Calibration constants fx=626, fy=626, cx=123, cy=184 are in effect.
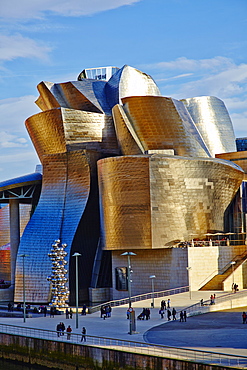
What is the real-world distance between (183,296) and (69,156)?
54.9ft

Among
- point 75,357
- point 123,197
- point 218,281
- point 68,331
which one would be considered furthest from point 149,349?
point 123,197

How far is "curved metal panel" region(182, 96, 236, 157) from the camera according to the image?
205 ft

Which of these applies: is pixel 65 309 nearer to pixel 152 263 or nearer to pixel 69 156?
pixel 152 263

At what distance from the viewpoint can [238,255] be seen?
4988 cm

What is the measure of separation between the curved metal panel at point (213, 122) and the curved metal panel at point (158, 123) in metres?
9.47

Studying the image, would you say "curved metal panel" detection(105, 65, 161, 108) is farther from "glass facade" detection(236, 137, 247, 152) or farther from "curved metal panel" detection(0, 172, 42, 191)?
"glass facade" detection(236, 137, 247, 152)

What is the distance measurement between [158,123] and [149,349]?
29.7 m

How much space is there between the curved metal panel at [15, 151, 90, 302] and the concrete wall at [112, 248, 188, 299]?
517 cm

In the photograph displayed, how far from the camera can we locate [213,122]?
6312cm

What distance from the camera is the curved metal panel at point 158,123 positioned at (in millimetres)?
52250

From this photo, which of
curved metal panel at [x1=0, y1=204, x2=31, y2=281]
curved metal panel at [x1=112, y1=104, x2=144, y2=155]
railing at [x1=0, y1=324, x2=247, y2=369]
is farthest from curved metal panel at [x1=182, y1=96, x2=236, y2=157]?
railing at [x1=0, y1=324, x2=247, y2=369]

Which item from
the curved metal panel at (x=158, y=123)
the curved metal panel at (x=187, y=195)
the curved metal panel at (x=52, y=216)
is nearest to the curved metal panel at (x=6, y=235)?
the curved metal panel at (x=52, y=216)

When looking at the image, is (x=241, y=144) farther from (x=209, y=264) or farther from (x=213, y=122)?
(x=209, y=264)

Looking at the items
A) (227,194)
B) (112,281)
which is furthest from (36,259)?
(227,194)
